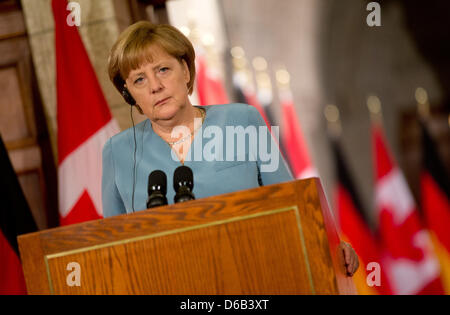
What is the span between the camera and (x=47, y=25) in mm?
4039

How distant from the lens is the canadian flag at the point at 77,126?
11.9ft

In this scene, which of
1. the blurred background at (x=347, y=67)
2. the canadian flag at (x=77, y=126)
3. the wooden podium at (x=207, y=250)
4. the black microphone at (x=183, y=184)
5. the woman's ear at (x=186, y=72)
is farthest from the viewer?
the blurred background at (x=347, y=67)

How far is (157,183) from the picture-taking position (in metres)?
1.99

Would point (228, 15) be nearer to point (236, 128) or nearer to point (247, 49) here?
point (247, 49)

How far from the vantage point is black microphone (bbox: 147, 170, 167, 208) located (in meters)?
1.93

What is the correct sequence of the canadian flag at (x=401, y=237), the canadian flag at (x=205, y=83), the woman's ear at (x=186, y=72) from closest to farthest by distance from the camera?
1. the woman's ear at (x=186, y=72)
2. the canadian flag at (x=205, y=83)
3. the canadian flag at (x=401, y=237)

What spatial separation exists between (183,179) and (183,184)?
0.8 inches

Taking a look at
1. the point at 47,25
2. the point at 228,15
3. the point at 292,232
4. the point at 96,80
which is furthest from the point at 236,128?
the point at 228,15

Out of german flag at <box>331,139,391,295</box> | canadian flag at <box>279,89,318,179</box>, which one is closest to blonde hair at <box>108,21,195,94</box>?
german flag at <box>331,139,391,295</box>

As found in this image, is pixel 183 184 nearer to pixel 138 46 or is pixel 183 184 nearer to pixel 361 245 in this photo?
pixel 138 46

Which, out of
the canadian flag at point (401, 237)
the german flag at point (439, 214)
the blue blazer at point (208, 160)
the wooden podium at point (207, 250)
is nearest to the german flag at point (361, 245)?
the canadian flag at point (401, 237)

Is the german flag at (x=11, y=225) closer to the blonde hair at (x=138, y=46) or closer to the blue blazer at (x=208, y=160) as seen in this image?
the blue blazer at (x=208, y=160)
